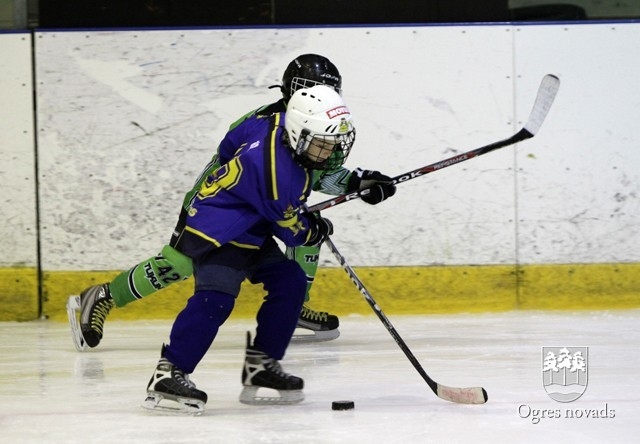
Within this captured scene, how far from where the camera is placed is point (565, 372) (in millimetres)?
3498

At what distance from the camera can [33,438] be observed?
2.76 m

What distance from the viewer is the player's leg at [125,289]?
3529 millimetres

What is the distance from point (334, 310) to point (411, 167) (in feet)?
2.24

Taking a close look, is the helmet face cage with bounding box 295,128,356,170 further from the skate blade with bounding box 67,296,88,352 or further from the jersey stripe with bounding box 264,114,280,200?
the skate blade with bounding box 67,296,88,352

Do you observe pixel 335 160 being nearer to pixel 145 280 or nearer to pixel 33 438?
pixel 145 280

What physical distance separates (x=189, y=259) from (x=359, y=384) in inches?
24.8

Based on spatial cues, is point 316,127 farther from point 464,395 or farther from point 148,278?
point 148,278

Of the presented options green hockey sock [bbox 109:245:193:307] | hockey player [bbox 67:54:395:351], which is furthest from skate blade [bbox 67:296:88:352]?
green hockey sock [bbox 109:245:193:307]

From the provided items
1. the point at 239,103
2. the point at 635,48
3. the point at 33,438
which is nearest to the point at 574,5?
the point at 635,48

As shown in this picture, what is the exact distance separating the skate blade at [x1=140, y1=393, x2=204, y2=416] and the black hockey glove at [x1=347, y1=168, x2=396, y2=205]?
3.38 feet

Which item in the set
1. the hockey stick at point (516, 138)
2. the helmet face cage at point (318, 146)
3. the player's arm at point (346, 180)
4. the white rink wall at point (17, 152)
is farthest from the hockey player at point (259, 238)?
the white rink wall at point (17, 152)

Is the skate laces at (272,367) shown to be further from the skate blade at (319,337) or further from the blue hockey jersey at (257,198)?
the skate blade at (319,337)

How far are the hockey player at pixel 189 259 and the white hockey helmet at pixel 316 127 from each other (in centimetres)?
54

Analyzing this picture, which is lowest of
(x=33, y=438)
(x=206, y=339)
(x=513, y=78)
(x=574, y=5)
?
(x=33, y=438)
